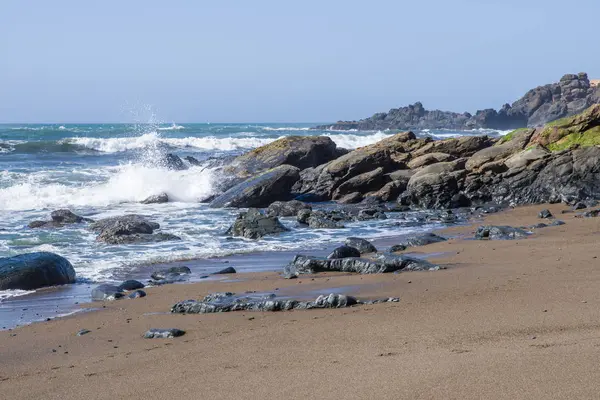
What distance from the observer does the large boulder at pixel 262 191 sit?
72.5 ft

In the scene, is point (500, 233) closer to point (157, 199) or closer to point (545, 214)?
point (545, 214)

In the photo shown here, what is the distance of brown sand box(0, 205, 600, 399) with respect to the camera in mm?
4547

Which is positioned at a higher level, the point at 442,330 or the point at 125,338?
the point at 442,330

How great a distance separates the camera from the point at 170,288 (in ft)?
33.5

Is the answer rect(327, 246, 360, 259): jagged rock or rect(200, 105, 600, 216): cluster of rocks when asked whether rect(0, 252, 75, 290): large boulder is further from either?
rect(200, 105, 600, 216): cluster of rocks

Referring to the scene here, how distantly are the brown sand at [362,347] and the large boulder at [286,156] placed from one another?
1636cm

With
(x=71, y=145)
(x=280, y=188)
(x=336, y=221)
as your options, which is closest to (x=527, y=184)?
(x=336, y=221)

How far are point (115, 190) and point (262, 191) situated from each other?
6080mm

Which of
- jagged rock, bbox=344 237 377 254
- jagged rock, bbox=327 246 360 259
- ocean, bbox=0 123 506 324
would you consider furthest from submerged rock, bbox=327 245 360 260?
ocean, bbox=0 123 506 324

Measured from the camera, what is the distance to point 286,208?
2009 cm

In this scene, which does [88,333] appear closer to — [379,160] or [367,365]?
[367,365]

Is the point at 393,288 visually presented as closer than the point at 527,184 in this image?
Yes

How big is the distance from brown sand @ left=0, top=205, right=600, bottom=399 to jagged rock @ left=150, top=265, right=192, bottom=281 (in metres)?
1.86

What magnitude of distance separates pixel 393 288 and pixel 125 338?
10.6 feet
